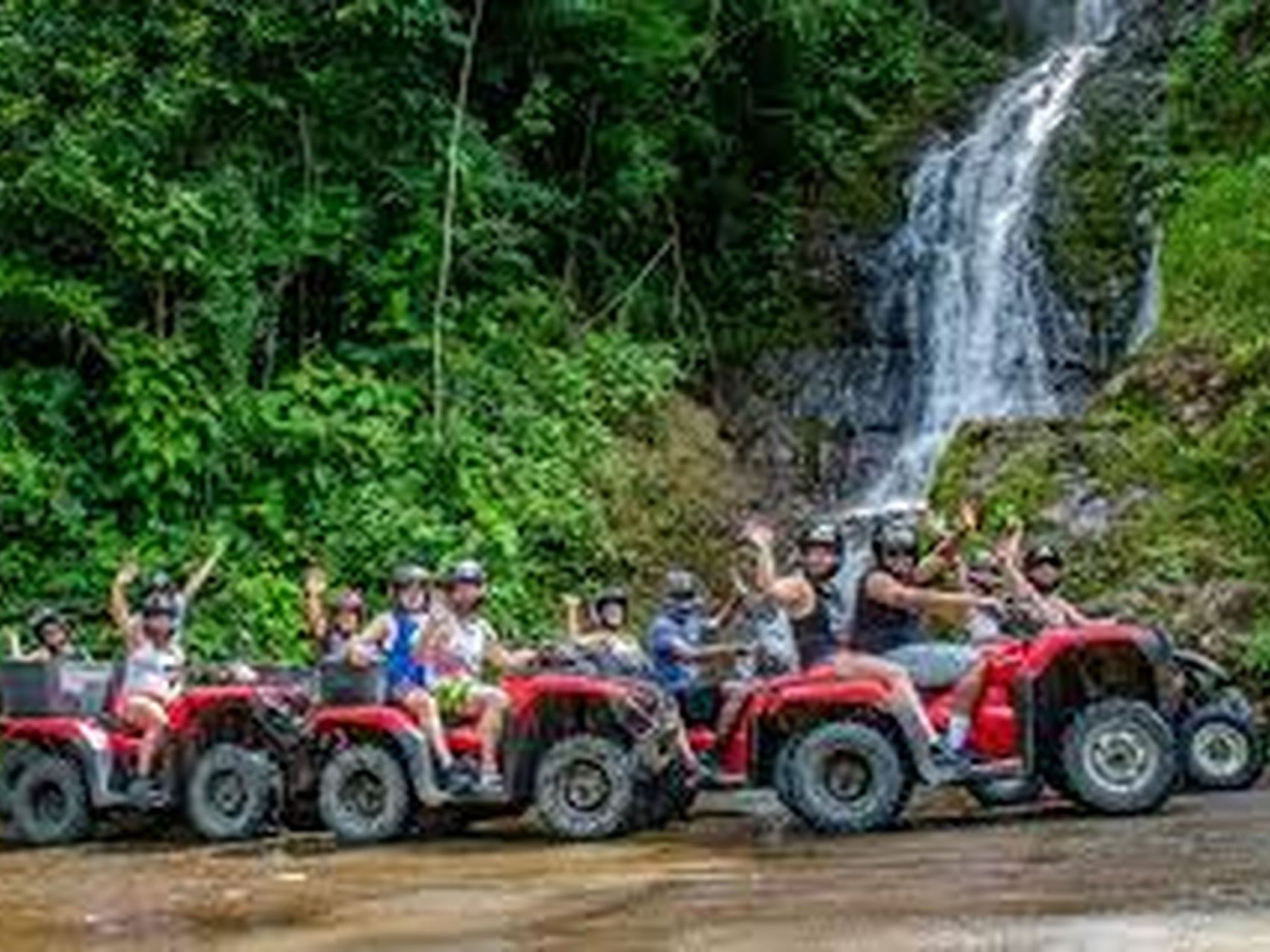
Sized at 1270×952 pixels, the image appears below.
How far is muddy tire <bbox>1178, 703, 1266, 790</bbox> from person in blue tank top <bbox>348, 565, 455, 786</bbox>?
11.7 ft

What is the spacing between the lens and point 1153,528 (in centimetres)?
1421

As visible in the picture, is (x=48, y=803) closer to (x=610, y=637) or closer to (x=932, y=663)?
(x=610, y=637)

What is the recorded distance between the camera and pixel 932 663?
420 inches

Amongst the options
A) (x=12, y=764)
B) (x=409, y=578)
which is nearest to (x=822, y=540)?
(x=409, y=578)

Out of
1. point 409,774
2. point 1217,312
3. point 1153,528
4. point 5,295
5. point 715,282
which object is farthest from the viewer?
point 715,282

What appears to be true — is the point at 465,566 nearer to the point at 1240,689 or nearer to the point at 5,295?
the point at 1240,689

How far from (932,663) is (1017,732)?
0.50 meters

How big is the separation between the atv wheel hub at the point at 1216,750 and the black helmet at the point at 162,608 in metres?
5.51

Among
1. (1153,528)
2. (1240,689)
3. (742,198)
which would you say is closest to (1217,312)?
(1153,528)

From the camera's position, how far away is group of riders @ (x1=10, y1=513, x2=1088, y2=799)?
1060cm

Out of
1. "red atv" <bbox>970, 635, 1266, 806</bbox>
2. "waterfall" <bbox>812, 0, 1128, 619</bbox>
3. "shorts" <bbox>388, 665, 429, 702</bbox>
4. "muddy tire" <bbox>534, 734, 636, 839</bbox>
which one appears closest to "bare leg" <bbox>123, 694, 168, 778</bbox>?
"shorts" <bbox>388, 665, 429, 702</bbox>

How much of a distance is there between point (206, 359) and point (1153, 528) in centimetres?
795

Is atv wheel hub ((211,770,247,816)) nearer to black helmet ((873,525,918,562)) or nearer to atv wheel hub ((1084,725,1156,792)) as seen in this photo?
black helmet ((873,525,918,562))

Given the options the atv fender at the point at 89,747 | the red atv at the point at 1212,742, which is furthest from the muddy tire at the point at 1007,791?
the atv fender at the point at 89,747
